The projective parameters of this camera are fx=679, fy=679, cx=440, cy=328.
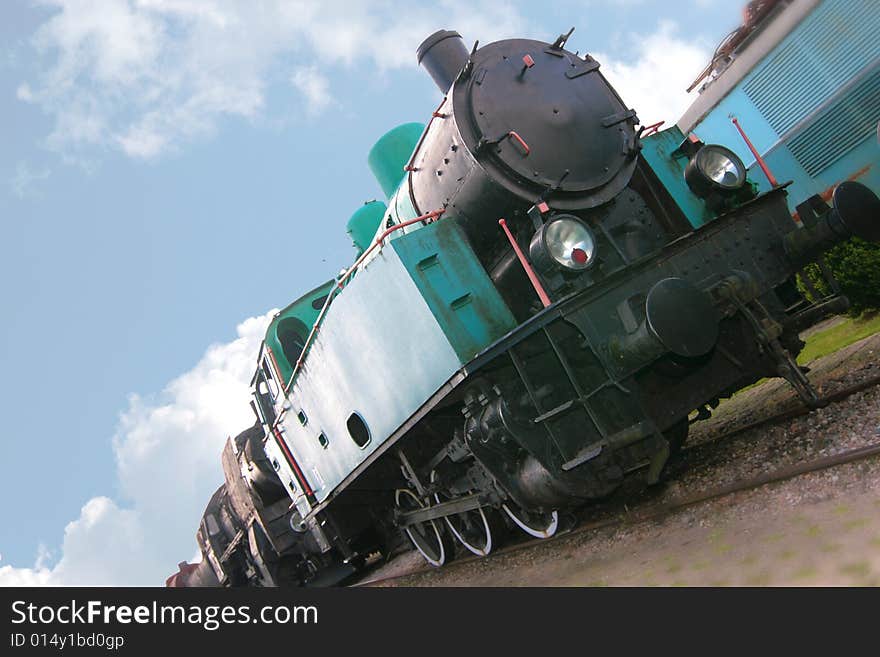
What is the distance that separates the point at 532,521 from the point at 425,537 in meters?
1.77

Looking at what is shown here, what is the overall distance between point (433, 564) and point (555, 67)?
4722 mm

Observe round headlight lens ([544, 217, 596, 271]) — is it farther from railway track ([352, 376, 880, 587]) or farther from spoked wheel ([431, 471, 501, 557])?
spoked wheel ([431, 471, 501, 557])

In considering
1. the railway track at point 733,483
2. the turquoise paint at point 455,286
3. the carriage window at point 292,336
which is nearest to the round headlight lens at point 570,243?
the turquoise paint at point 455,286

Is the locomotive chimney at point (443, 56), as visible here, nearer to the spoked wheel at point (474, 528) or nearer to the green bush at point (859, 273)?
A: the spoked wheel at point (474, 528)

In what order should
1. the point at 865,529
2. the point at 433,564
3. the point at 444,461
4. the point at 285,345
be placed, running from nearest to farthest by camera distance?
the point at 865,529 < the point at 444,461 < the point at 433,564 < the point at 285,345

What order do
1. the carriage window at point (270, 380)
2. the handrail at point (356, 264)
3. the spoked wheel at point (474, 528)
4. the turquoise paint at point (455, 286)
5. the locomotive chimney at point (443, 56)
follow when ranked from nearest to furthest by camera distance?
the turquoise paint at point (455, 286) < the handrail at point (356, 264) < the locomotive chimney at point (443, 56) < the spoked wheel at point (474, 528) < the carriage window at point (270, 380)

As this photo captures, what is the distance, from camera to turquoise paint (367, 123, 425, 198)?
23.1ft

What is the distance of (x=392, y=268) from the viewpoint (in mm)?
4773

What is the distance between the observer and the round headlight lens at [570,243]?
4.20 metres

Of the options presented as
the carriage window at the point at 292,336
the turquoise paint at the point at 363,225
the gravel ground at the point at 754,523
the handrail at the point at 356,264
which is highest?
the turquoise paint at the point at 363,225

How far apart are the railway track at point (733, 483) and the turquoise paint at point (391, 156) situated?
12.3ft

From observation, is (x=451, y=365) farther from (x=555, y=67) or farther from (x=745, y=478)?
(x=555, y=67)

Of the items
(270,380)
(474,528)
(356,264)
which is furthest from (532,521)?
(270,380)
